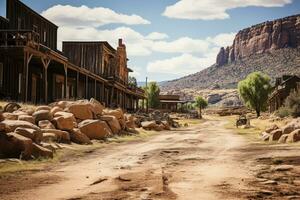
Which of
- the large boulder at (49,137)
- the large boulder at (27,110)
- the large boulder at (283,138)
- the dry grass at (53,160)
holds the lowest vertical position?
the dry grass at (53,160)

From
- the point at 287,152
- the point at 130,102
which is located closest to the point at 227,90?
the point at 130,102

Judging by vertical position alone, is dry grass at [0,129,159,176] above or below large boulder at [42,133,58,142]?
below

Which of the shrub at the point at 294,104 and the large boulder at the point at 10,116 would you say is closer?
the large boulder at the point at 10,116

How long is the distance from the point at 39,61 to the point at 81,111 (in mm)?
6458

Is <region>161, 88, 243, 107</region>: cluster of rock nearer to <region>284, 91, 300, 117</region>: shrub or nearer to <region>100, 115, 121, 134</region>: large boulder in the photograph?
<region>284, 91, 300, 117</region>: shrub

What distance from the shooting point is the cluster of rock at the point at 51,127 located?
13586 mm

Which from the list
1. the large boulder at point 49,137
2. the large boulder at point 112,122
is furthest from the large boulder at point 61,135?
the large boulder at point 112,122

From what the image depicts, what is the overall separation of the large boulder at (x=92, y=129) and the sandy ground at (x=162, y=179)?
23.1 ft

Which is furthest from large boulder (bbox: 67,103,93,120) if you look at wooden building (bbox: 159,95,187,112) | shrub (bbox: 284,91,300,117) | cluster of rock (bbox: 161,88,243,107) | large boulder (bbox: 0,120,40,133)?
cluster of rock (bbox: 161,88,243,107)

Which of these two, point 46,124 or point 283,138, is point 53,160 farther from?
point 283,138

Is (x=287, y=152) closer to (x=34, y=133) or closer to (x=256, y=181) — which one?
(x=256, y=181)

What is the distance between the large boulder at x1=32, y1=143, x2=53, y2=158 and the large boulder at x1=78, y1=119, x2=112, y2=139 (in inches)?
284

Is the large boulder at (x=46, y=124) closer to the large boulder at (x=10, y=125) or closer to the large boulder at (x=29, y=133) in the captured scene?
the large boulder at (x=10, y=125)

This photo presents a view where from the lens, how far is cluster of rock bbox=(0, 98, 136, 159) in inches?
535
